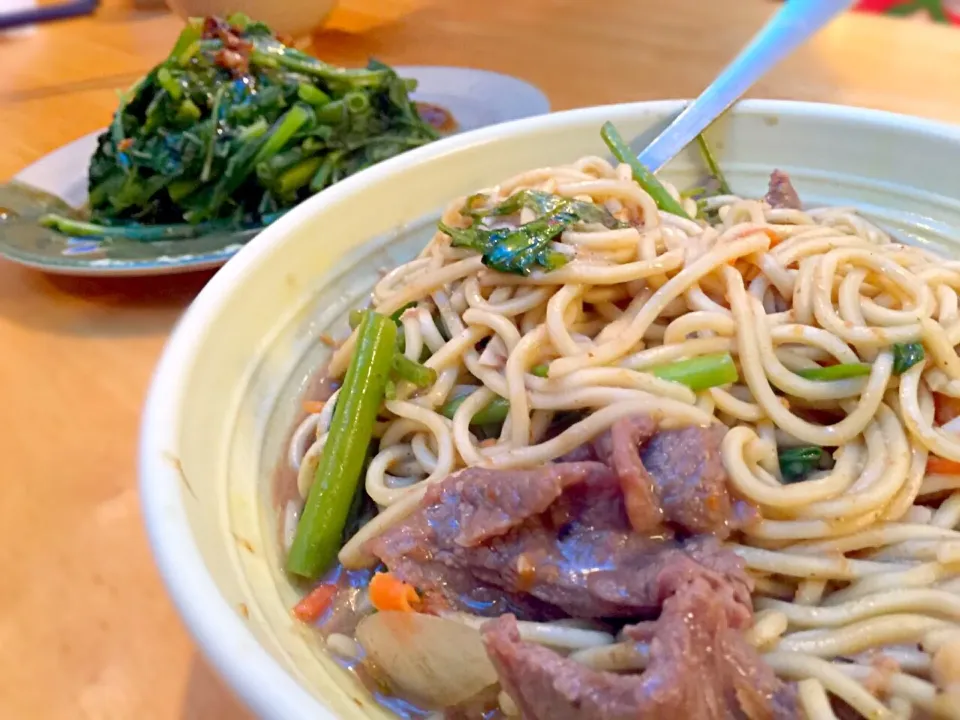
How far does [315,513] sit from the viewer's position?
1276mm

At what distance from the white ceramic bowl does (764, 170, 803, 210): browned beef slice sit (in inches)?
A: 5.0

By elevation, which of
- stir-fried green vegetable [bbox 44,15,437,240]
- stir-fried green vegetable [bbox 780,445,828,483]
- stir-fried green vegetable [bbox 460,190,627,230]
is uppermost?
stir-fried green vegetable [bbox 460,190,627,230]

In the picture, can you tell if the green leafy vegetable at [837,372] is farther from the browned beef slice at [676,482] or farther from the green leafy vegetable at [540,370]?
the green leafy vegetable at [540,370]

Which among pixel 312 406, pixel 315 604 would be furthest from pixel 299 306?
pixel 315 604

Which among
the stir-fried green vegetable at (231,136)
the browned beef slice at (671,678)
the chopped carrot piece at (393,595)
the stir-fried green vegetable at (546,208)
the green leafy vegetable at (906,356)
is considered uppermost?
the green leafy vegetable at (906,356)

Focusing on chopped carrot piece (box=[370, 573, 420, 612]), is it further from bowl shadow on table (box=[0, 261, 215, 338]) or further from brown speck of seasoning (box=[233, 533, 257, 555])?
bowl shadow on table (box=[0, 261, 215, 338])

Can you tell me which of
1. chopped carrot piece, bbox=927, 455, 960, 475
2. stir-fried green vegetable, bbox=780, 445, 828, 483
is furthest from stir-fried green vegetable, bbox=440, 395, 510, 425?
chopped carrot piece, bbox=927, 455, 960, 475

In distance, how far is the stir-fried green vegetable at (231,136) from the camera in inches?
98.9

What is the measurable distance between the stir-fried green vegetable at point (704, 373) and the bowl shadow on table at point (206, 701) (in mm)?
885

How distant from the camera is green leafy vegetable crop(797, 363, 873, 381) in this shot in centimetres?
129

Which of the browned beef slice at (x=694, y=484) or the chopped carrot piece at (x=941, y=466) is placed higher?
the chopped carrot piece at (x=941, y=466)

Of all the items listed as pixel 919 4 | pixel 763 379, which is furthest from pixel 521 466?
pixel 919 4

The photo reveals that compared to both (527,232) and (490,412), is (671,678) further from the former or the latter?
(527,232)

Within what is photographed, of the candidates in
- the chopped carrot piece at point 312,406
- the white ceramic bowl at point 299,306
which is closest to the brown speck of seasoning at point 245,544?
the white ceramic bowl at point 299,306
